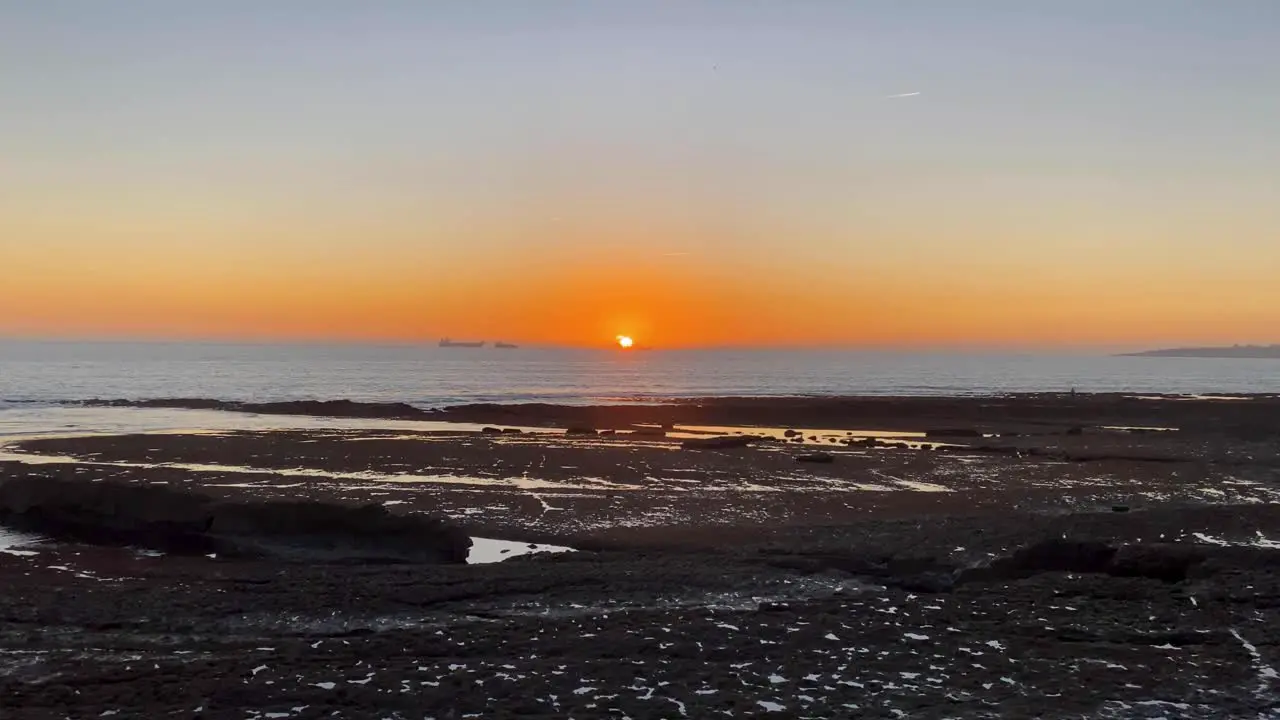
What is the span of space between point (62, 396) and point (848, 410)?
61.7m

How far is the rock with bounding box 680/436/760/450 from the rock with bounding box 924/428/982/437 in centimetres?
1036

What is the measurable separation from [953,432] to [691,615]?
38.7 meters

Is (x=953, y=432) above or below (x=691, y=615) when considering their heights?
below

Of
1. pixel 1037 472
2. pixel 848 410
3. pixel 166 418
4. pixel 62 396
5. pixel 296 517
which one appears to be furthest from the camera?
pixel 62 396

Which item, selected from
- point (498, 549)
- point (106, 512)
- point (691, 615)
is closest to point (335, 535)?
point (498, 549)

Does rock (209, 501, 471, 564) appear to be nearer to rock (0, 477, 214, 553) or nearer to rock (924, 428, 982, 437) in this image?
rock (0, 477, 214, 553)

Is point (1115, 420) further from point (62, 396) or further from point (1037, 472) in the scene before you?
point (62, 396)

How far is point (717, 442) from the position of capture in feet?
135

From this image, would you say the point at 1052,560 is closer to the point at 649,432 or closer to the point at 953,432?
the point at 649,432

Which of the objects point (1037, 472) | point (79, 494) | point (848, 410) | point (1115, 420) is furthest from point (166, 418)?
point (1115, 420)

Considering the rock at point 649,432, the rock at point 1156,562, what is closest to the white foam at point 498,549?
the rock at point 1156,562

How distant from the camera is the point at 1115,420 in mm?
56125

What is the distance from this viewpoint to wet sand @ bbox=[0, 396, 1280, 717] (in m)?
9.73

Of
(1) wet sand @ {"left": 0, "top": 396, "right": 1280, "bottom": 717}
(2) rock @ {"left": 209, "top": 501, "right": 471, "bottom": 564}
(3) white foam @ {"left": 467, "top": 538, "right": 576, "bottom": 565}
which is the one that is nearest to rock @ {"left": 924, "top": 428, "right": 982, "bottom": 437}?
(1) wet sand @ {"left": 0, "top": 396, "right": 1280, "bottom": 717}
